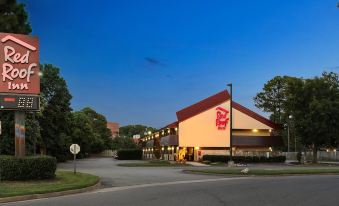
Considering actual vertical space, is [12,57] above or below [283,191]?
above

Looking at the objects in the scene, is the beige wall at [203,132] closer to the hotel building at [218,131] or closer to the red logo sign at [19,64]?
the hotel building at [218,131]

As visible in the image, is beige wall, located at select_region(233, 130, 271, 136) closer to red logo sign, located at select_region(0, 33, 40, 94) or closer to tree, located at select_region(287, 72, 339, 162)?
tree, located at select_region(287, 72, 339, 162)

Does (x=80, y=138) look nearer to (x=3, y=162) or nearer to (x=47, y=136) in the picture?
(x=47, y=136)

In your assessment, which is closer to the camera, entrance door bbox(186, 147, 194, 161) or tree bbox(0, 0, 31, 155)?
tree bbox(0, 0, 31, 155)

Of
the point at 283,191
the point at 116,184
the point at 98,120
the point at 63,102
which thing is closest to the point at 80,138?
the point at 63,102

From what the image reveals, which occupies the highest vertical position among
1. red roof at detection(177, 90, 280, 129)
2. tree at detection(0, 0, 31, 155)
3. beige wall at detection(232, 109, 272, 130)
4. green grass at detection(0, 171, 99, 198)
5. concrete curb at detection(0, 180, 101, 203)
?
tree at detection(0, 0, 31, 155)

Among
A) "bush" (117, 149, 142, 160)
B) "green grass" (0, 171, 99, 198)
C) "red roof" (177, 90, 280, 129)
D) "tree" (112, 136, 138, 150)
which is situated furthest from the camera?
"tree" (112, 136, 138, 150)

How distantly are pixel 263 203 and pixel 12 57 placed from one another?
560 inches

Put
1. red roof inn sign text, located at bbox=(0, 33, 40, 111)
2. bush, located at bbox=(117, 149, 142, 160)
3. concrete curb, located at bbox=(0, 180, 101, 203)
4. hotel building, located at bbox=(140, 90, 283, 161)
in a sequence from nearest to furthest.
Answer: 1. concrete curb, located at bbox=(0, 180, 101, 203)
2. red roof inn sign text, located at bbox=(0, 33, 40, 111)
3. hotel building, located at bbox=(140, 90, 283, 161)
4. bush, located at bbox=(117, 149, 142, 160)

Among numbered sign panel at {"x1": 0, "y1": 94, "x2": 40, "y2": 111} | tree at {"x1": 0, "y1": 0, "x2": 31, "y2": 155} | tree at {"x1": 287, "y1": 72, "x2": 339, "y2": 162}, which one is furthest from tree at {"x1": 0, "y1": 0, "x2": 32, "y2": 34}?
tree at {"x1": 287, "y1": 72, "x2": 339, "y2": 162}

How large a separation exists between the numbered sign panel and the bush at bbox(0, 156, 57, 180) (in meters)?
2.31

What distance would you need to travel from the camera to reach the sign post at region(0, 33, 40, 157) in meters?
23.0

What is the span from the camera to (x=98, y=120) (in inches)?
5271

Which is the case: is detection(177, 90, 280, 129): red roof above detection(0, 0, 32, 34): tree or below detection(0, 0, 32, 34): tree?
below
